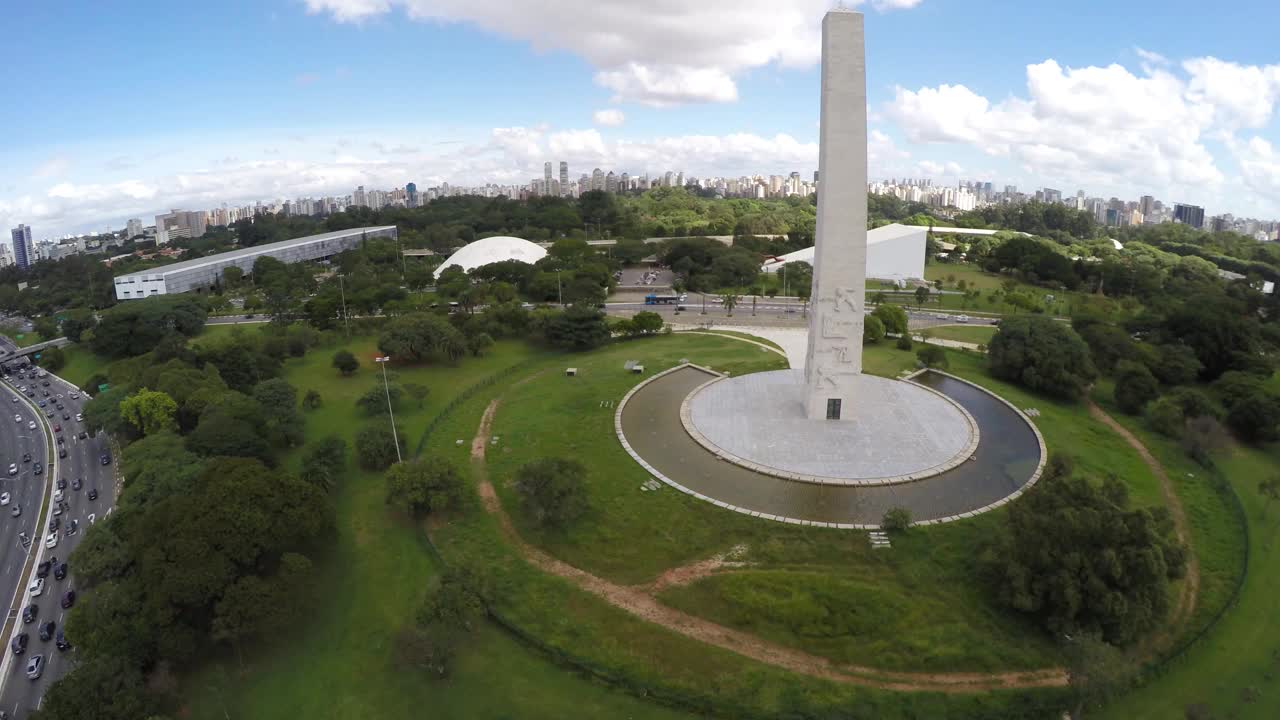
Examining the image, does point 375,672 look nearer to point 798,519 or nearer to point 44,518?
point 798,519

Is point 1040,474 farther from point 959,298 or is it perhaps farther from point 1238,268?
point 1238,268

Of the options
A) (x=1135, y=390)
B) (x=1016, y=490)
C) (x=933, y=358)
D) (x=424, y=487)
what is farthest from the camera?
(x=933, y=358)

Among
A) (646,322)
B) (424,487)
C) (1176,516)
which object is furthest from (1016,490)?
(646,322)

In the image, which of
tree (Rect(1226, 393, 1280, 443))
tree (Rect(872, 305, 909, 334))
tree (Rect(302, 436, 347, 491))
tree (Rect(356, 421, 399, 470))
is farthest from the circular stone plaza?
tree (Rect(872, 305, 909, 334))

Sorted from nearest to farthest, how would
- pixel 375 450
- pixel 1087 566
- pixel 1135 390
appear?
pixel 1087 566 < pixel 375 450 < pixel 1135 390

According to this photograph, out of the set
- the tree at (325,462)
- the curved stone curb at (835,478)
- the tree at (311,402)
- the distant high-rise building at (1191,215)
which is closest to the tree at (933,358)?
the curved stone curb at (835,478)

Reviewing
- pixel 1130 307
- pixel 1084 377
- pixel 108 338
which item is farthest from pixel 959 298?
pixel 108 338

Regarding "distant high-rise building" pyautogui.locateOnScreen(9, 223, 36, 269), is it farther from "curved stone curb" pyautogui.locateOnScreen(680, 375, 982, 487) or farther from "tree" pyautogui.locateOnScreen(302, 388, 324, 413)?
"curved stone curb" pyautogui.locateOnScreen(680, 375, 982, 487)

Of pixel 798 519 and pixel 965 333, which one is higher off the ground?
pixel 965 333
